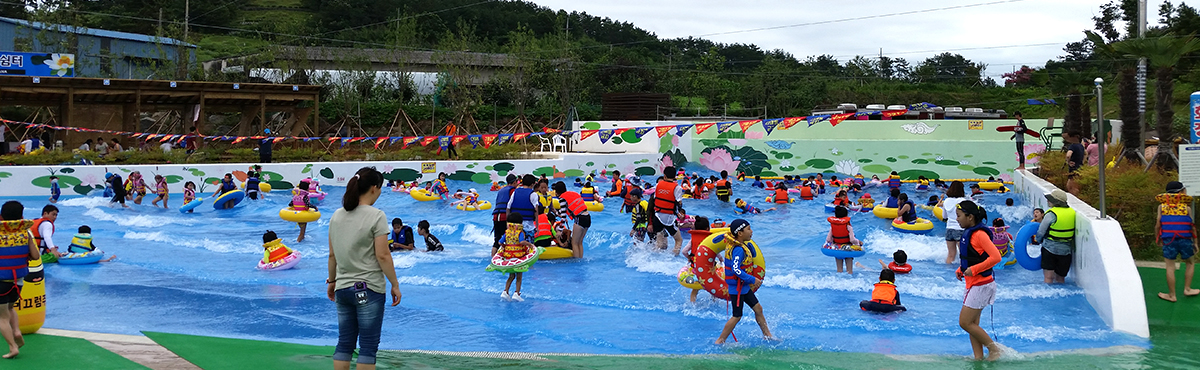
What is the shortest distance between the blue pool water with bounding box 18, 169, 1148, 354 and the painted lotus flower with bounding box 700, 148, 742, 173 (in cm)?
1558

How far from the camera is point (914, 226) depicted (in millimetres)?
17969

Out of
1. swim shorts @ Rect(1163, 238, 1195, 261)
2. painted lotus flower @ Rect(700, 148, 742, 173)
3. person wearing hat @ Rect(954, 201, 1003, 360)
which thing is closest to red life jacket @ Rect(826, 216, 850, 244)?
swim shorts @ Rect(1163, 238, 1195, 261)

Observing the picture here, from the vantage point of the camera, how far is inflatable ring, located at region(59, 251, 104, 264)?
13641 mm

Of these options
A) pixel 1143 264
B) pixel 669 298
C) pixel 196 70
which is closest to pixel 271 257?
pixel 669 298

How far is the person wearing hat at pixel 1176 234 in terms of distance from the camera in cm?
980

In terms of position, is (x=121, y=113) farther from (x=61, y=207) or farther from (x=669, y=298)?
(x=669, y=298)

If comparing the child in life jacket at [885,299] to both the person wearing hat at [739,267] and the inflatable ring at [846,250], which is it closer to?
the inflatable ring at [846,250]

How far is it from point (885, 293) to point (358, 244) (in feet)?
22.9

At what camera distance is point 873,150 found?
1219 inches

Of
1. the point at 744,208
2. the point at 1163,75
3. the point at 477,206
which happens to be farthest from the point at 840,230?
the point at 477,206

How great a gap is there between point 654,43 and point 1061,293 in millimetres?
69002

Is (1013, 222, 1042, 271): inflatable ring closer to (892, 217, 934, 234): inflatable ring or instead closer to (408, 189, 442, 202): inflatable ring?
(892, 217, 934, 234): inflatable ring

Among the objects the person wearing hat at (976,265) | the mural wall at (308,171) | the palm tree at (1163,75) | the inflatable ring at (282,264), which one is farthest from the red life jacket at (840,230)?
the mural wall at (308,171)

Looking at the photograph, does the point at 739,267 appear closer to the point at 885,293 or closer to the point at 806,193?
the point at 885,293
